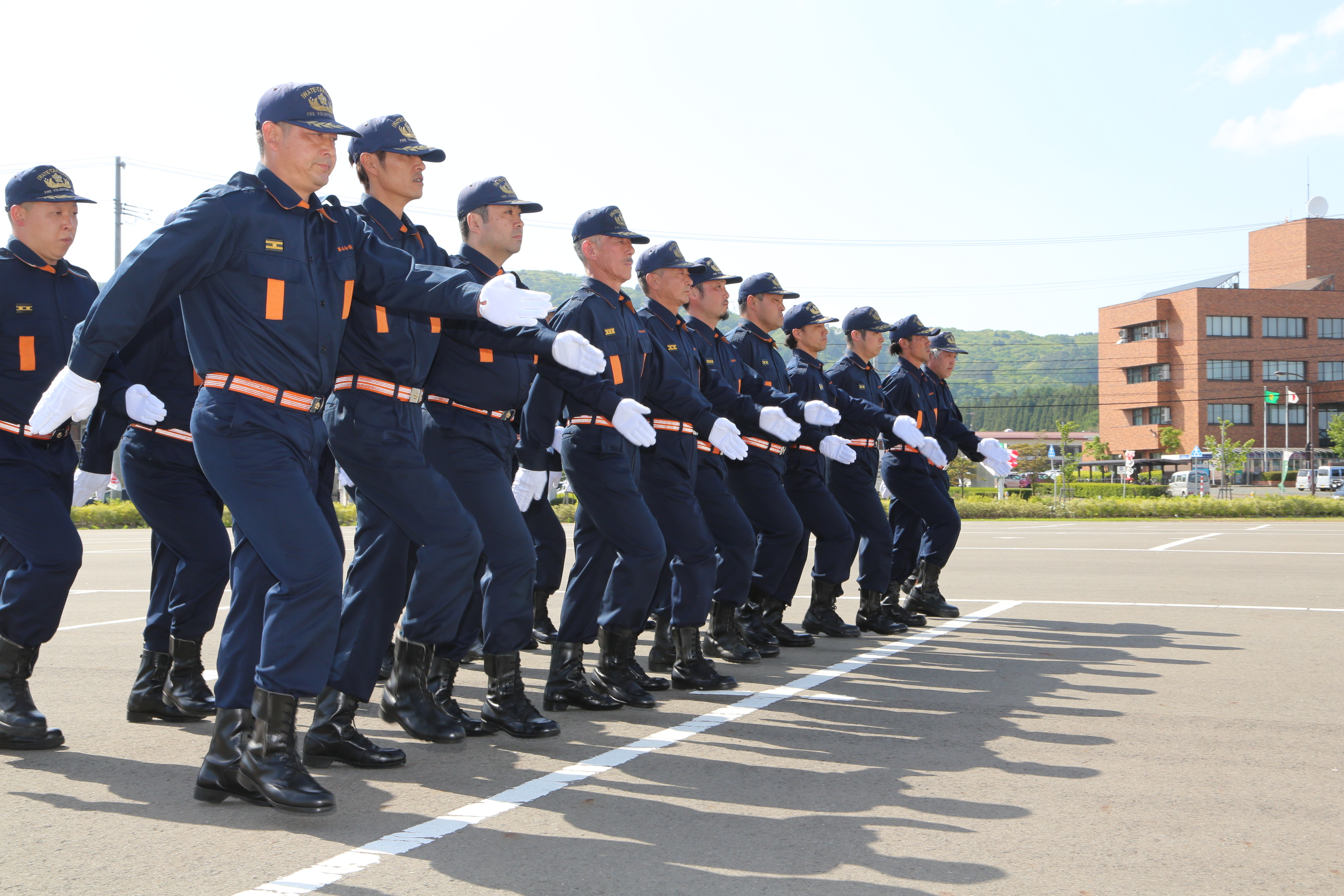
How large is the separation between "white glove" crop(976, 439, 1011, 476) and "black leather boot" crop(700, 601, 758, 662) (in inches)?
155

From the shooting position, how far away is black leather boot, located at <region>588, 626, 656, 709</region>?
243 inches

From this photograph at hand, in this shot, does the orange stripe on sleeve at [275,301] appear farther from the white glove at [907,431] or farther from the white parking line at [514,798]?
the white glove at [907,431]

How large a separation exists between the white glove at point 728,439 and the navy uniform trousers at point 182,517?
2.65 metres

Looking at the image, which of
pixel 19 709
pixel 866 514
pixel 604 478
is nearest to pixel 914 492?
pixel 866 514

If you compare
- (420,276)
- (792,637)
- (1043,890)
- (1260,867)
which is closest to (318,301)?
(420,276)

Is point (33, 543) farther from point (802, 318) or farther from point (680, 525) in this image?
point (802, 318)

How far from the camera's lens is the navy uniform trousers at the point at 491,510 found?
5344 millimetres

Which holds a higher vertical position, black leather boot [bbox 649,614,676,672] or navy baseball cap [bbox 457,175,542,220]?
navy baseball cap [bbox 457,175,542,220]

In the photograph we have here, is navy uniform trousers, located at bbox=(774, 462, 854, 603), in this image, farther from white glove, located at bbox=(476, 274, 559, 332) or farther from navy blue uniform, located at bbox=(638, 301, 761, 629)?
white glove, located at bbox=(476, 274, 559, 332)

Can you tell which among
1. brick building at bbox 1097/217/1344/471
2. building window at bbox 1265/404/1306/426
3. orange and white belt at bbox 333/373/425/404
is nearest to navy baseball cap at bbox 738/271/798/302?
orange and white belt at bbox 333/373/425/404

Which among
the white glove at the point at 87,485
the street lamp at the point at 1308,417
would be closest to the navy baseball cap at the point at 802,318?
the white glove at the point at 87,485

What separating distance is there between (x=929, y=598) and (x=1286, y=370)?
98.1 m

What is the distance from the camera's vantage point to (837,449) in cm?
845

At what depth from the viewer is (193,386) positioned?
586cm
